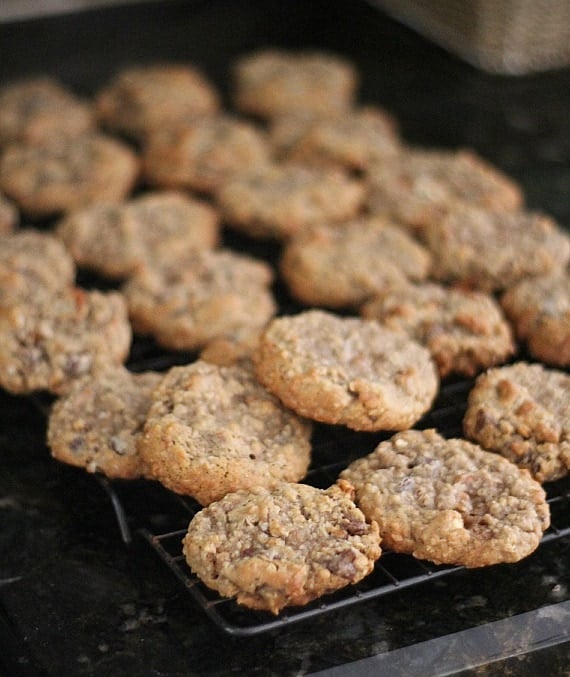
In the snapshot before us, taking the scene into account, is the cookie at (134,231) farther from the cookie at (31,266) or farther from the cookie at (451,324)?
the cookie at (451,324)

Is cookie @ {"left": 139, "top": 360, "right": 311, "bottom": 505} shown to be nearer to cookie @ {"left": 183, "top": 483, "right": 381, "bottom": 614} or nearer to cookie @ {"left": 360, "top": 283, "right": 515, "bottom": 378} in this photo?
cookie @ {"left": 183, "top": 483, "right": 381, "bottom": 614}

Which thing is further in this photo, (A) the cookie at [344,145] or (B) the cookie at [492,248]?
(A) the cookie at [344,145]

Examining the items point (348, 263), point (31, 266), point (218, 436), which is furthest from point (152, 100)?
point (218, 436)

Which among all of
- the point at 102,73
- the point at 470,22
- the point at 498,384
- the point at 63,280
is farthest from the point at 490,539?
the point at 102,73

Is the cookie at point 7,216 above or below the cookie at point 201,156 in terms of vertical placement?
below

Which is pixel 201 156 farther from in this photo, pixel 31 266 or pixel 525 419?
pixel 525 419

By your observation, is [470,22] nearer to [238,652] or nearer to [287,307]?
[287,307]

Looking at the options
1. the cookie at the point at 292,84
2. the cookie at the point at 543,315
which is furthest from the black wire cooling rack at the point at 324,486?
the cookie at the point at 292,84

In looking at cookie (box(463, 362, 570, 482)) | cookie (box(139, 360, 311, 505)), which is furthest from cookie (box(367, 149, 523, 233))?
cookie (box(139, 360, 311, 505))
